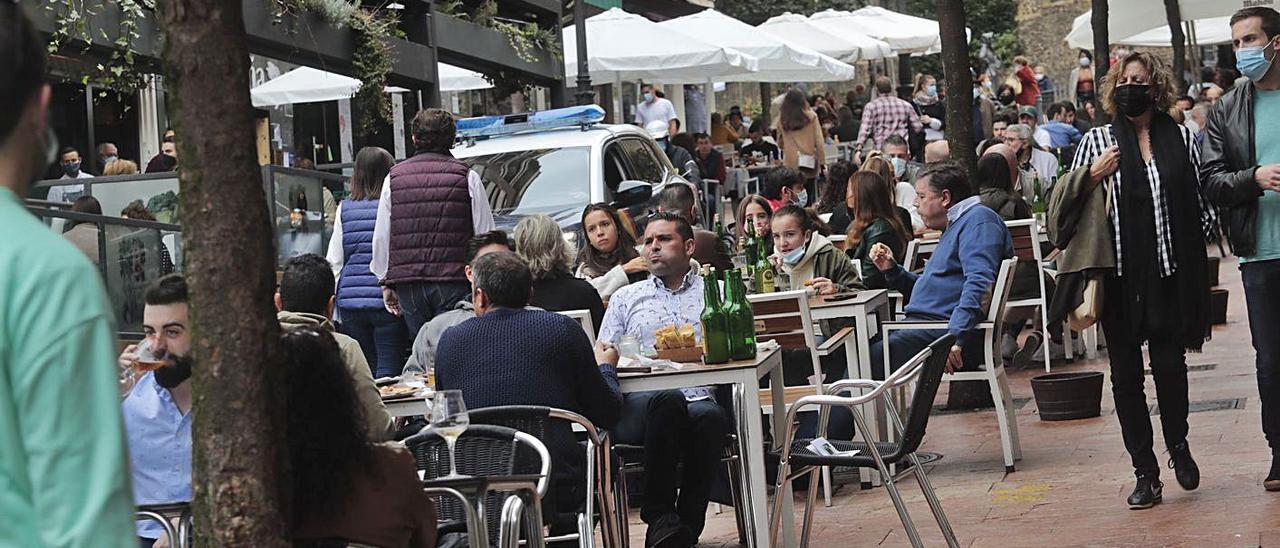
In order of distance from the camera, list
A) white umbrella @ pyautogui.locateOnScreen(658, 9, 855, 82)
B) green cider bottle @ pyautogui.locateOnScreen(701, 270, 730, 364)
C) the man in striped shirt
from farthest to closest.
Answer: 1. the man in striped shirt
2. white umbrella @ pyautogui.locateOnScreen(658, 9, 855, 82)
3. green cider bottle @ pyautogui.locateOnScreen(701, 270, 730, 364)

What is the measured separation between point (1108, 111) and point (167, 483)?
13.8ft

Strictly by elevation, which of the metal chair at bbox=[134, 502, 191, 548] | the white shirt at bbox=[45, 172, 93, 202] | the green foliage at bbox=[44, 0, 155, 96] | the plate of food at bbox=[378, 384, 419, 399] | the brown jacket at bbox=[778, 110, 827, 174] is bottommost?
the metal chair at bbox=[134, 502, 191, 548]

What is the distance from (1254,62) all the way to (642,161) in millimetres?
8333

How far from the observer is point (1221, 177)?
7215 mm

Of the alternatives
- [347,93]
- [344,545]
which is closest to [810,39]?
[347,93]

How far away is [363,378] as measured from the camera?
5359 mm

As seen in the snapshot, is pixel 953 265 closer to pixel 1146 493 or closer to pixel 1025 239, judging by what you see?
pixel 1146 493

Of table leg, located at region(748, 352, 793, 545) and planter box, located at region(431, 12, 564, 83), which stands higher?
planter box, located at region(431, 12, 564, 83)

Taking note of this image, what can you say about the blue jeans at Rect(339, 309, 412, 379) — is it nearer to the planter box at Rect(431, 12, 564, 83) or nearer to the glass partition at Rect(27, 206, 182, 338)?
the glass partition at Rect(27, 206, 182, 338)

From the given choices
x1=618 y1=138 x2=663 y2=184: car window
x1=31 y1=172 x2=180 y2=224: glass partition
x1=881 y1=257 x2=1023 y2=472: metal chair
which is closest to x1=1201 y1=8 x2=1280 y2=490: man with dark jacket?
x1=881 y1=257 x2=1023 y2=472: metal chair

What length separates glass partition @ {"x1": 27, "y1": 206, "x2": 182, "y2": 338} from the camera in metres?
9.99

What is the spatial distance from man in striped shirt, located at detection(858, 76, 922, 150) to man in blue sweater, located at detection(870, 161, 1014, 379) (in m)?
13.7

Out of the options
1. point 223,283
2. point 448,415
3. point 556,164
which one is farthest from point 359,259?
point 223,283

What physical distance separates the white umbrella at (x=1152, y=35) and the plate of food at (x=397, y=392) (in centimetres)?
1709
